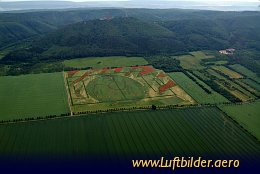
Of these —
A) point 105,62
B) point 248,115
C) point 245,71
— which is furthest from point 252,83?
point 105,62

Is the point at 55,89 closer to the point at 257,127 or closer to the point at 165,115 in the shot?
the point at 165,115

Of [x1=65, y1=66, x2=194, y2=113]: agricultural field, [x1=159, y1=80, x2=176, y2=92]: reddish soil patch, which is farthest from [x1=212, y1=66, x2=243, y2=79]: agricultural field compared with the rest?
[x1=159, y1=80, x2=176, y2=92]: reddish soil patch

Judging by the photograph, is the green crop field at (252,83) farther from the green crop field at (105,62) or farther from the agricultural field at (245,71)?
the green crop field at (105,62)

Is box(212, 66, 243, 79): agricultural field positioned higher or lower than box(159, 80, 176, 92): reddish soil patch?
lower

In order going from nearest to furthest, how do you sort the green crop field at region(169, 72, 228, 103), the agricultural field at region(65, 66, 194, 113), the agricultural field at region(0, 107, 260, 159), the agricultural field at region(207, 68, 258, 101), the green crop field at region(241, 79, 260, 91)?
the agricultural field at region(0, 107, 260, 159) → the agricultural field at region(65, 66, 194, 113) → the green crop field at region(169, 72, 228, 103) → the agricultural field at region(207, 68, 258, 101) → the green crop field at region(241, 79, 260, 91)

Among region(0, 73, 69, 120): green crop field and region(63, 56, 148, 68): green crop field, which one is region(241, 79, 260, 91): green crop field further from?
region(0, 73, 69, 120): green crop field

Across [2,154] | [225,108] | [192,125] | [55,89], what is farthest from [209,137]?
[55,89]
